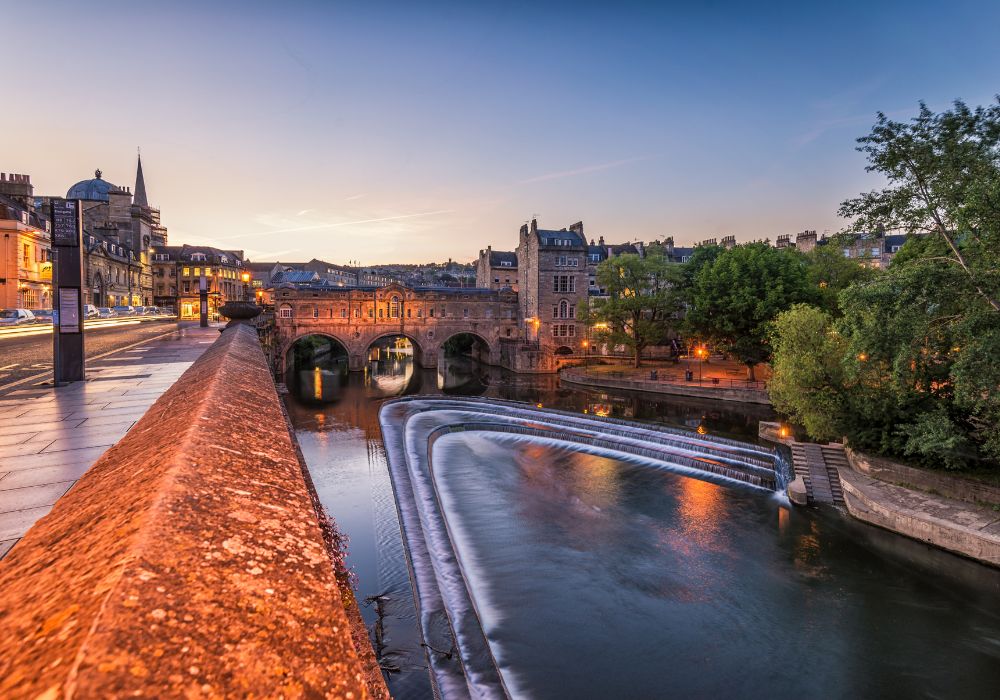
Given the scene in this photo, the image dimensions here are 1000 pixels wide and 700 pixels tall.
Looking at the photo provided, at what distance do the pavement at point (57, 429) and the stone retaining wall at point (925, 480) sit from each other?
21792mm

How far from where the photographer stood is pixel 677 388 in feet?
137

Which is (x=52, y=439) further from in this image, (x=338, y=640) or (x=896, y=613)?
(x=896, y=613)

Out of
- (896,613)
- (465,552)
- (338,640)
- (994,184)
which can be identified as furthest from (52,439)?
(994,184)

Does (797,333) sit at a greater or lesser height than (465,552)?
greater

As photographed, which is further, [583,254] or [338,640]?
[583,254]

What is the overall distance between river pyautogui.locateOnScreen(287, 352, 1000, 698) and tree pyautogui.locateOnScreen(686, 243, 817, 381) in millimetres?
23054

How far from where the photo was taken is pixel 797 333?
2395cm

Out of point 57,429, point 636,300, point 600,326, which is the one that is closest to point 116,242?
point 600,326

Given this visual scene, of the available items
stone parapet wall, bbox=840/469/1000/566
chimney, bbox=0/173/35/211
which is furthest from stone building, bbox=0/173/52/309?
stone parapet wall, bbox=840/469/1000/566

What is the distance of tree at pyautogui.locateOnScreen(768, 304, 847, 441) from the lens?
2150cm

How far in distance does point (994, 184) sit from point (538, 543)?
15606mm

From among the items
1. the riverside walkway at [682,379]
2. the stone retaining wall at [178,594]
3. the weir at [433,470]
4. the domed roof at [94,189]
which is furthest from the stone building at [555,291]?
the domed roof at [94,189]

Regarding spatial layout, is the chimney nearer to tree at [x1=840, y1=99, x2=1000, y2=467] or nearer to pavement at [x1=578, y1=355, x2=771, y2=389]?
pavement at [x1=578, y1=355, x2=771, y2=389]

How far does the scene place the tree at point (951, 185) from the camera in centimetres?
1468
